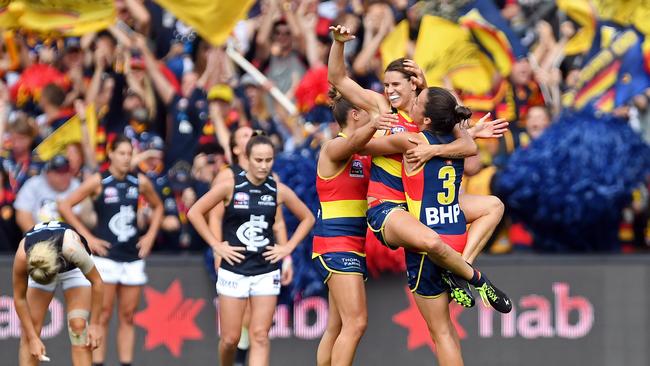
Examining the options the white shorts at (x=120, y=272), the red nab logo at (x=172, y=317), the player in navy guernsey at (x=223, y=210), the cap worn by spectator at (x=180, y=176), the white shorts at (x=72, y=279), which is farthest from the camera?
the cap worn by spectator at (x=180, y=176)

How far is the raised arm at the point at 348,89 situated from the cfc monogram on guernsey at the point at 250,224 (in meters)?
1.76

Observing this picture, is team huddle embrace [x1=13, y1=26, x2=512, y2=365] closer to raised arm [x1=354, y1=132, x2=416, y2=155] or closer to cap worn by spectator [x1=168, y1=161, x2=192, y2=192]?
raised arm [x1=354, y1=132, x2=416, y2=155]

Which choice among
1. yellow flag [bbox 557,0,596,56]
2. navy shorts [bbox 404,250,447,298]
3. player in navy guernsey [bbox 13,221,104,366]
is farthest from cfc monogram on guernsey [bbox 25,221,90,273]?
yellow flag [bbox 557,0,596,56]

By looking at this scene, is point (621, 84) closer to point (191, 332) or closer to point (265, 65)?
point (265, 65)

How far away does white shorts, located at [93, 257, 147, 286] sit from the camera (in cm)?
1296

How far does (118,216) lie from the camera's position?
1309cm

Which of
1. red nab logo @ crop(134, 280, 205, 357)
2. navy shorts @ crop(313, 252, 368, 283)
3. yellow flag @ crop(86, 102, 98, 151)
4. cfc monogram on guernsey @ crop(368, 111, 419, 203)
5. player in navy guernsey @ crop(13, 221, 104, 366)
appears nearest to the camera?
cfc monogram on guernsey @ crop(368, 111, 419, 203)

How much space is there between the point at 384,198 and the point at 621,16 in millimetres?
4950

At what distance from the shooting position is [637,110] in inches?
552

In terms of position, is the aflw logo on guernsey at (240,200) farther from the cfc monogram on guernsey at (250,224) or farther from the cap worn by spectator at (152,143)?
the cap worn by spectator at (152,143)

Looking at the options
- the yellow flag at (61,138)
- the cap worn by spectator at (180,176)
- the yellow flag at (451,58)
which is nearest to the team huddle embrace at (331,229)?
the cap worn by spectator at (180,176)

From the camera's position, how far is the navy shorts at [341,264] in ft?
35.9

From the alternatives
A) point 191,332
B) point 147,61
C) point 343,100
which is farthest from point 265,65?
point 343,100

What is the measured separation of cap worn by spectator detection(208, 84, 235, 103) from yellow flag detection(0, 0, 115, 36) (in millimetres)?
1247
